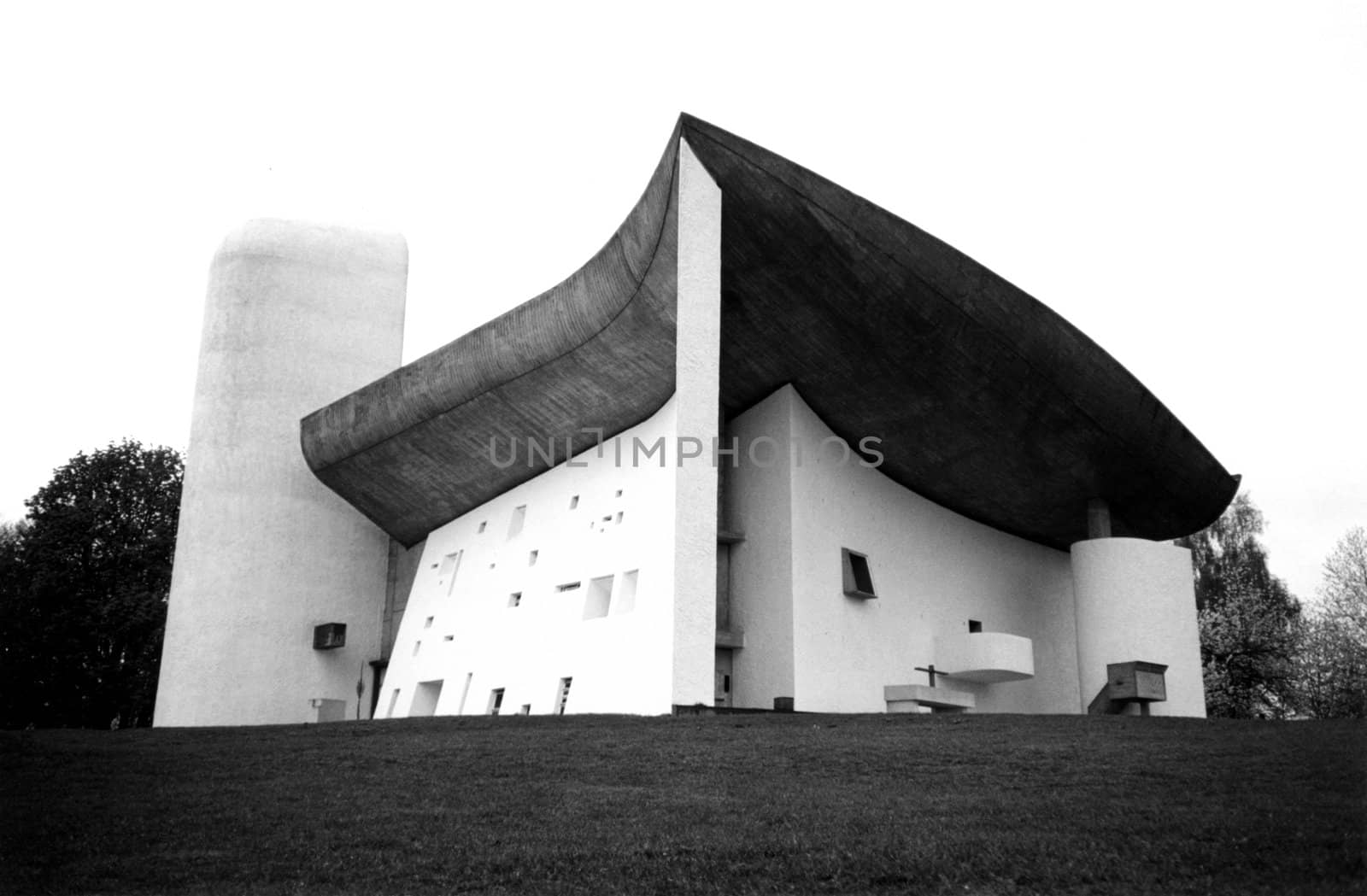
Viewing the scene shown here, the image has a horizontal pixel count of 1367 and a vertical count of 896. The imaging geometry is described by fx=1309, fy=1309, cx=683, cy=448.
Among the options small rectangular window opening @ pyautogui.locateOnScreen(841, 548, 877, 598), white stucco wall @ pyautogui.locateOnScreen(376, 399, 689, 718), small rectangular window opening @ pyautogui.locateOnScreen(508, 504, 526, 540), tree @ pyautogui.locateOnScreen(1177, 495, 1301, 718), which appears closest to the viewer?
white stucco wall @ pyautogui.locateOnScreen(376, 399, 689, 718)

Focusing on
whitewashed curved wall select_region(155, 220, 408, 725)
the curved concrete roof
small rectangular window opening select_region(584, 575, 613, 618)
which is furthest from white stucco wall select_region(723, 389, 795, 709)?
whitewashed curved wall select_region(155, 220, 408, 725)

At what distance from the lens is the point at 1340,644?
2684 cm

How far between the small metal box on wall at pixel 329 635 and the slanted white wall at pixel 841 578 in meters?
9.43

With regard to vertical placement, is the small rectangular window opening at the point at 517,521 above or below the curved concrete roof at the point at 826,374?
below

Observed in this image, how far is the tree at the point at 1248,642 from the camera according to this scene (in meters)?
31.9

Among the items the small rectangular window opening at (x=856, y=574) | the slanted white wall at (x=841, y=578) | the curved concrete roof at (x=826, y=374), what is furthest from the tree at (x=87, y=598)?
the small rectangular window opening at (x=856, y=574)

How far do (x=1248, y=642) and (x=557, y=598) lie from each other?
20.0m

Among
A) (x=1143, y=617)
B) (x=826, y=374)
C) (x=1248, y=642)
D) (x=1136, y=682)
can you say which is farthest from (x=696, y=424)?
(x=1248, y=642)

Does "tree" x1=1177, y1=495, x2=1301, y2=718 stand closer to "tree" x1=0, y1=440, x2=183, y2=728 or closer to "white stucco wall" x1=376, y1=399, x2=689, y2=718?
"white stucco wall" x1=376, y1=399, x2=689, y2=718

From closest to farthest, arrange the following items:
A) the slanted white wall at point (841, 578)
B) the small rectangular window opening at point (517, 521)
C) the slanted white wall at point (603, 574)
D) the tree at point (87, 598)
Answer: the slanted white wall at point (603, 574) → the slanted white wall at point (841, 578) → the small rectangular window opening at point (517, 521) → the tree at point (87, 598)

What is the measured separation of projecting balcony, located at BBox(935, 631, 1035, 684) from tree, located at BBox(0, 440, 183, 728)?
721 inches

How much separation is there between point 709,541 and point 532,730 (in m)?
3.26

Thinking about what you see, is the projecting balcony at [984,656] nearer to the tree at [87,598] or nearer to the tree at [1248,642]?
the tree at [1248,642]

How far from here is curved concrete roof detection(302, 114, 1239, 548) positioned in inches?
674
